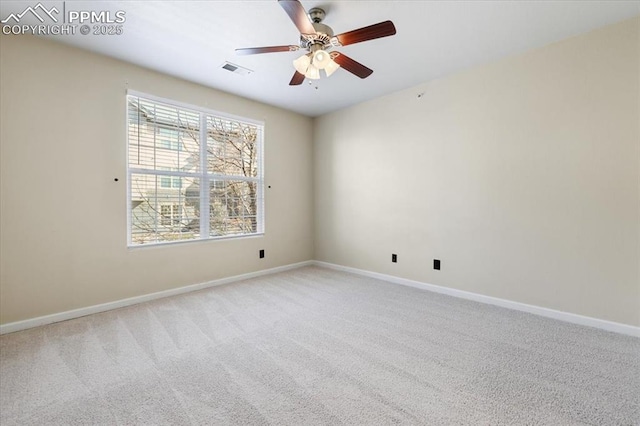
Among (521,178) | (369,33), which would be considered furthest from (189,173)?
(521,178)

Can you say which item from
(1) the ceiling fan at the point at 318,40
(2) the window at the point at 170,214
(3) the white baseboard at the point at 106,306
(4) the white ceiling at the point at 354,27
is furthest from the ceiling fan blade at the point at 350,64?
(3) the white baseboard at the point at 106,306

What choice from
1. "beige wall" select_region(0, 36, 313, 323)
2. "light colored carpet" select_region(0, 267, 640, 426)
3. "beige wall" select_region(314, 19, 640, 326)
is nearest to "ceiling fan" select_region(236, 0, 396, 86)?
"beige wall" select_region(314, 19, 640, 326)

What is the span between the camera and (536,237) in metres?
2.76

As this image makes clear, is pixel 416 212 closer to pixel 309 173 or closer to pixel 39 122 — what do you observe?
pixel 309 173

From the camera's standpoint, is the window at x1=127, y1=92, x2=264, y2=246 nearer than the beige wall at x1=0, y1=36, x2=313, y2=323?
No

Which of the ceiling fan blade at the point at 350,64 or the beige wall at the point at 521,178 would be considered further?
the beige wall at the point at 521,178

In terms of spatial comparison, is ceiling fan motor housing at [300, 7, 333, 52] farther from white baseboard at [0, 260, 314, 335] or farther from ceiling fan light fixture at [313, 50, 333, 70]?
white baseboard at [0, 260, 314, 335]

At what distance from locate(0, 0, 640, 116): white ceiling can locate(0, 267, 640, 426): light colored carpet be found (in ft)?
8.54

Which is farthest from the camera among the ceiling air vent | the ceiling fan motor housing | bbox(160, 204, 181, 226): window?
bbox(160, 204, 181, 226): window

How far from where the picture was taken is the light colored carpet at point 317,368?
1.48 meters

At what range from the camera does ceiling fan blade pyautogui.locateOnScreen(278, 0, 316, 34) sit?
1671 mm

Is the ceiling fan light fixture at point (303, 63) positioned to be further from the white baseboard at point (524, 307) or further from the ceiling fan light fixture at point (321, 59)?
the white baseboard at point (524, 307)

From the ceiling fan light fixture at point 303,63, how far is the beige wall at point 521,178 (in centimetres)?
190

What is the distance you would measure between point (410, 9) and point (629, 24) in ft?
6.03
